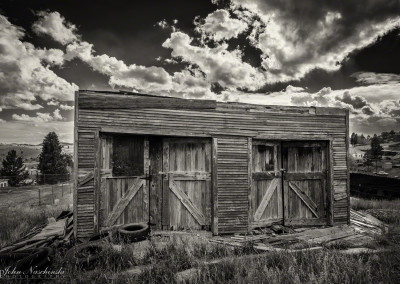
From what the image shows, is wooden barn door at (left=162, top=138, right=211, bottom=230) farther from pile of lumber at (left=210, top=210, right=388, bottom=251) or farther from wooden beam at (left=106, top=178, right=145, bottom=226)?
pile of lumber at (left=210, top=210, right=388, bottom=251)

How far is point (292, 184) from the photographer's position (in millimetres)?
7543

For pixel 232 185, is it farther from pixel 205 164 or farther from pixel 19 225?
pixel 19 225

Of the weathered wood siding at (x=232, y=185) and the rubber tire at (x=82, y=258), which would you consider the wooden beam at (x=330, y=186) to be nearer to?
the weathered wood siding at (x=232, y=185)

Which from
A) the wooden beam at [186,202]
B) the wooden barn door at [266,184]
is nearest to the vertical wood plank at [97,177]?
the wooden beam at [186,202]

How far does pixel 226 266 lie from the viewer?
4.15 m

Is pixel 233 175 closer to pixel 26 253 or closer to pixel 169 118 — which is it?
pixel 169 118

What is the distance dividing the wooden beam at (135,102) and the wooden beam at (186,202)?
221 centimetres

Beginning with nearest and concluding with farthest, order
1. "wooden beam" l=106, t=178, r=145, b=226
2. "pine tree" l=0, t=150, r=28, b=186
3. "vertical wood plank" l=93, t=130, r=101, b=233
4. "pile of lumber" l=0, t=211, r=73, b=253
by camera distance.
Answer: "pile of lumber" l=0, t=211, r=73, b=253, "vertical wood plank" l=93, t=130, r=101, b=233, "wooden beam" l=106, t=178, r=145, b=226, "pine tree" l=0, t=150, r=28, b=186

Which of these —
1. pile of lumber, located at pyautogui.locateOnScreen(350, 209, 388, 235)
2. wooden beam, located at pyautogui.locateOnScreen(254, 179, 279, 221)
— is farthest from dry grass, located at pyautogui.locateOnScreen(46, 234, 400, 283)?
pile of lumber, located at pyautogui.locateOnScreen(350, 209, 388, 235)

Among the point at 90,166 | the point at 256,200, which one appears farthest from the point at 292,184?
the point at 90,166

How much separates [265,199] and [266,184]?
473 millimetres

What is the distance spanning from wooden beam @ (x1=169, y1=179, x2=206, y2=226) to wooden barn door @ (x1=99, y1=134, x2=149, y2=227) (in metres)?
0.74

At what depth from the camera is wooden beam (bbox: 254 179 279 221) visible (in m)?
7.12

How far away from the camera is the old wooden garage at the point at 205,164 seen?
19.9 feet
